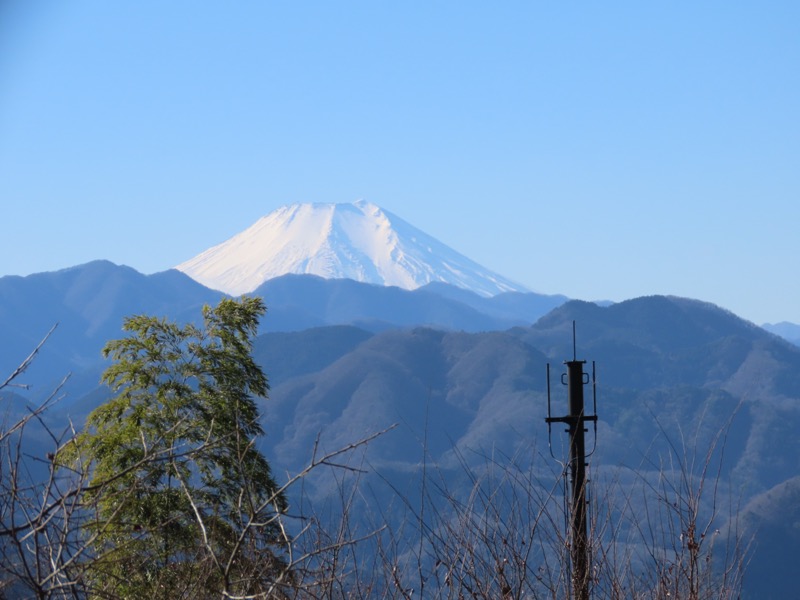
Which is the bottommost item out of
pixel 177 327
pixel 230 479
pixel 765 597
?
pixel 765 597

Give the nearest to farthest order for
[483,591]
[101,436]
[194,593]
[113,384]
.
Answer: [194,593] < [483,591] < [101,436] < [113,384]

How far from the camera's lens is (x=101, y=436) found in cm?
2103

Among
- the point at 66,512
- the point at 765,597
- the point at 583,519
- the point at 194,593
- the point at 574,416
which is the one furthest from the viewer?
the point at 765,597

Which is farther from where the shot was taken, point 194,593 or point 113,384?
point 113,384

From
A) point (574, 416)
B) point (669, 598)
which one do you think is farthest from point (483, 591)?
point (574, 416)

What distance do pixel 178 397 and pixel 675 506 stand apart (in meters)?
17.3

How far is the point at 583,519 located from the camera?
709cm

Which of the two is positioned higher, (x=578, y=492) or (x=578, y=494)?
(x=578, y=494)

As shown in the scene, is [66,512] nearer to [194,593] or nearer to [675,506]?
[194,593]

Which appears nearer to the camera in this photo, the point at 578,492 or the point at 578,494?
the point at 578,494

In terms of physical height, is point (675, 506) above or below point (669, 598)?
above

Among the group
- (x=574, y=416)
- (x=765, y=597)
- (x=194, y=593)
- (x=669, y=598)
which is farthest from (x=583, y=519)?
(x=765, y=597)

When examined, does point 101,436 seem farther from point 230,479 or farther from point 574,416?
point 574,416

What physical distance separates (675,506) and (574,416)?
457 centimetres
